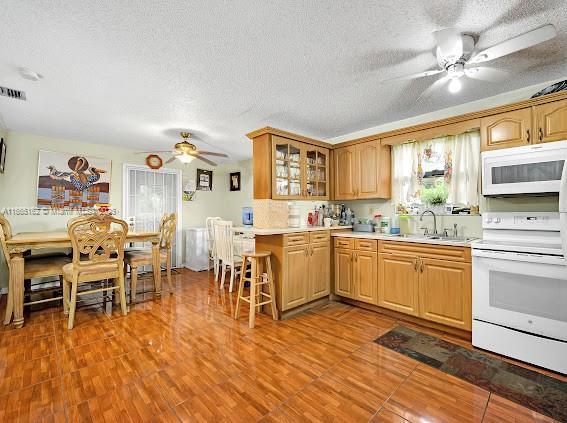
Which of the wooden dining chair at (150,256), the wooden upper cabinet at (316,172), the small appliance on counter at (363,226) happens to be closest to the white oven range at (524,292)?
the small appliance on counter at (363,226)

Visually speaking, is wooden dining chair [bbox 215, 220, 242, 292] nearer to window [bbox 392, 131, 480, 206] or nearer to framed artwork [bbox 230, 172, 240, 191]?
framed artwork [bbox 230, 172, 240, 191]

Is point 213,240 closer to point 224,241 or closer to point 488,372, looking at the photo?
point 224,241

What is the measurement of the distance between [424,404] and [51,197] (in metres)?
5.35

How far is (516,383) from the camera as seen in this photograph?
1.83 m

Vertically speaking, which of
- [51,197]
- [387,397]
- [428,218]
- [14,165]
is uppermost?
[14,165]

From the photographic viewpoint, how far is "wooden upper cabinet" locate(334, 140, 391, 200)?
3.51 meters

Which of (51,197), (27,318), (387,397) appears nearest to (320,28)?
(387,397)

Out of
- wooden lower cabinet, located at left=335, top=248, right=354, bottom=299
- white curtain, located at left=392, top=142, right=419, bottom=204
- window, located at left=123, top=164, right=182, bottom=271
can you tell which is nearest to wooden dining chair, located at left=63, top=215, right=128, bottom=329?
window, located at left=123, top=164, right=182, bottom=271

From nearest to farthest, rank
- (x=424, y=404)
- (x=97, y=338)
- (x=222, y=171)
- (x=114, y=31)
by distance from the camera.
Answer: (x=424, y=404) → (x=114, y=31) → (x=97, y=338) → (x=222, y=171)

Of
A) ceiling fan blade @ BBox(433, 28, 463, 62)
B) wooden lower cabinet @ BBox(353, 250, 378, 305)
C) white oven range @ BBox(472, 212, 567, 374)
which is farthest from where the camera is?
wooden lower cabinet @ BBox(353, 250, 378, 305)

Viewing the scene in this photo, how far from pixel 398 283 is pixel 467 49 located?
2.21 meters

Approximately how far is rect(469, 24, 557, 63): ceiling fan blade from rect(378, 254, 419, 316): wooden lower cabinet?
185 centimetres

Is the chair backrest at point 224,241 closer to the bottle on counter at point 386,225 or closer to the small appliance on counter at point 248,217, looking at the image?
the small appliance on counter at point 248,217

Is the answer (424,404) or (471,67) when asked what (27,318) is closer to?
(424,404)
